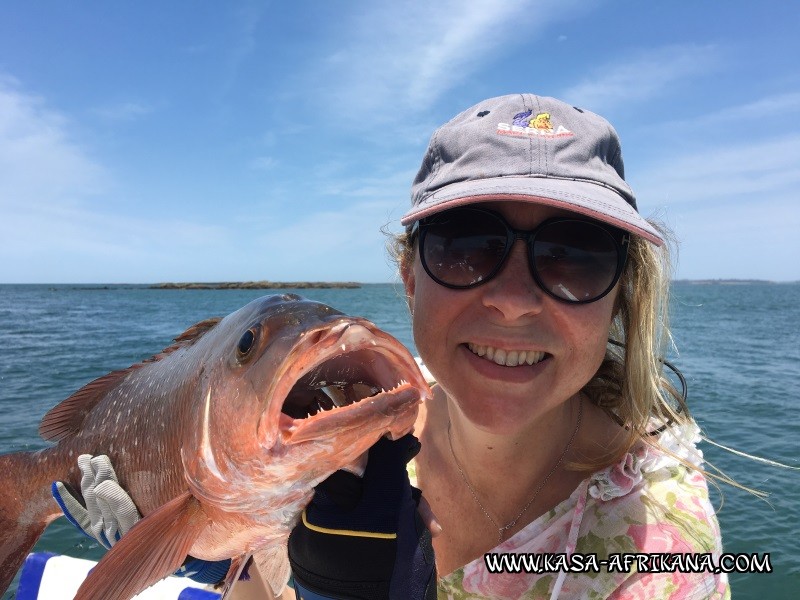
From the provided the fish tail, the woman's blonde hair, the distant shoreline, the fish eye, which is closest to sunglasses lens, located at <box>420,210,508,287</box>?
the woman's blonde hair

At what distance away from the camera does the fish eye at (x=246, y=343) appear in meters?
1.59

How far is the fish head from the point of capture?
1335 mm

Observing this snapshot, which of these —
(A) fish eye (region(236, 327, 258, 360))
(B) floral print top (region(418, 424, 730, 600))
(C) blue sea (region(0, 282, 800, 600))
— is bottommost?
(C) blue sea (region(0, 282, 800, 600))

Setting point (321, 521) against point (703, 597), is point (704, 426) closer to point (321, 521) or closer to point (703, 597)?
point (703, 597)

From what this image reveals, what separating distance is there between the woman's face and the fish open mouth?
0.54 m

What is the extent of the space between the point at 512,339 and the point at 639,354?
75 cm

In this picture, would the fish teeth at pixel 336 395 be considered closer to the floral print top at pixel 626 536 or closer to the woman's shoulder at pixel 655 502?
→ the floral print top at pixel 626 536

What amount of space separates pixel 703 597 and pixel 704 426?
426 inches

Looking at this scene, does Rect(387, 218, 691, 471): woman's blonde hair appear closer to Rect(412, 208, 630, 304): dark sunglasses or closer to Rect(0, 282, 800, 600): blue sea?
Rect(412, 208, 630, 304): dark sunglasses

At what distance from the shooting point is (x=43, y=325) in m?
34.0

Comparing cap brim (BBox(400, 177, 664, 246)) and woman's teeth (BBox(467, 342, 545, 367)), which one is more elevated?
cap brim (BBox(400, 177, 664, 246))

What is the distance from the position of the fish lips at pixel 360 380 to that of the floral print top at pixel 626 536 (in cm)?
117

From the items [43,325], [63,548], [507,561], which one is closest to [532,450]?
[507,561]

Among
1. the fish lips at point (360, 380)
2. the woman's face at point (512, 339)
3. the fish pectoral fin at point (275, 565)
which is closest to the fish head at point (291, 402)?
the fish lips at point (360, 380)
